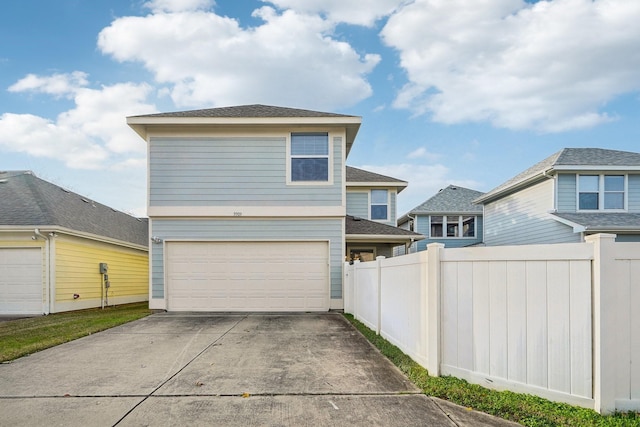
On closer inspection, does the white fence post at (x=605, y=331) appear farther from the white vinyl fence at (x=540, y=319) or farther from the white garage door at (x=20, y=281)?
the white garage door at (x=20, y=281)

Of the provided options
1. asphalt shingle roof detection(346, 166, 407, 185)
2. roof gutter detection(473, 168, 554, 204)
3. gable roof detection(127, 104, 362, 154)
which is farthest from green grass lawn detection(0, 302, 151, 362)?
roof gutter detection(473, 168, 554, 204)

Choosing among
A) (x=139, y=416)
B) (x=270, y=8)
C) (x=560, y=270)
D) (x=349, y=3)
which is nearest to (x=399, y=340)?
(x=560, y=270)

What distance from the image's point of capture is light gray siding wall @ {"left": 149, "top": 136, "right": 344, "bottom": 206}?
11.2 metres

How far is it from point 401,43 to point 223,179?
7.84 m

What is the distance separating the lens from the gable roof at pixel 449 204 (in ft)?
71.5

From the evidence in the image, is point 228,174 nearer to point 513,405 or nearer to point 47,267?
point 47,267

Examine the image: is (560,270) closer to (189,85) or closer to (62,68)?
(189,85)

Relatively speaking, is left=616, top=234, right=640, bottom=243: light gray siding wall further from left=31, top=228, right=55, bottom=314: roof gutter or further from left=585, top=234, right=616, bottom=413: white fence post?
left=31, top=228, right=55, bottom=314: roof gutter

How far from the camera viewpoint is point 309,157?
37.2 feet

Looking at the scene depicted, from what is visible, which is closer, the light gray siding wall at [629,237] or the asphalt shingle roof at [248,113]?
the asphalt shingle roof at [248,113]

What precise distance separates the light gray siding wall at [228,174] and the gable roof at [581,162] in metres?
8.91

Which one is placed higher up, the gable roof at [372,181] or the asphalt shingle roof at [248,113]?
the asphalt shingle roof at [248,113]

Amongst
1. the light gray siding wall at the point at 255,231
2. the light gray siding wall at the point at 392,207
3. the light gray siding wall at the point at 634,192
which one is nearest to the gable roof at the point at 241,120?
the light gray siding wall at the point at 255,231

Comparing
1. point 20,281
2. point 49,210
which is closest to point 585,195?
point 49,210
